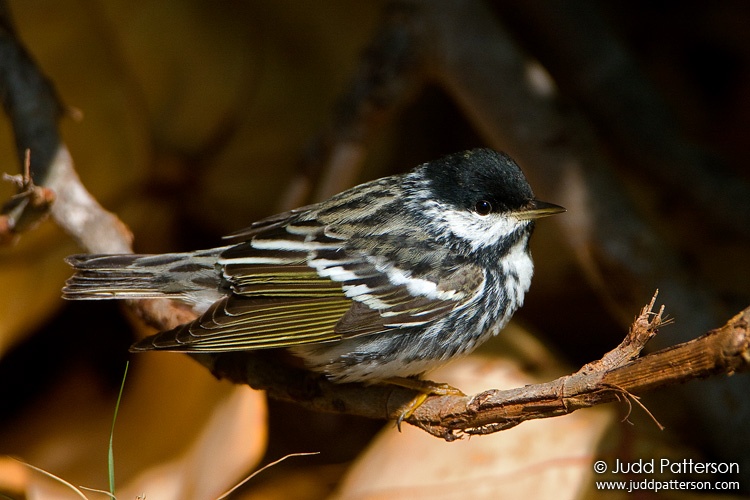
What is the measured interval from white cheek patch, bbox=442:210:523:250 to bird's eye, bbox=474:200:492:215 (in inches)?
0.4

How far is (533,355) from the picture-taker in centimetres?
317

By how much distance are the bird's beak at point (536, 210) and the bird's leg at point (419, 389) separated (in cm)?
50

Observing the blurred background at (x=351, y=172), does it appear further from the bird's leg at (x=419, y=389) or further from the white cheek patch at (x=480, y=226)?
the white cheek patch at (x=480, y=226)

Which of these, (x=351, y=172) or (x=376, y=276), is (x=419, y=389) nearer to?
(x=376, y=276)

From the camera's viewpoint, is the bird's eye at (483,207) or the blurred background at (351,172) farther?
the blurred background at (351,172)

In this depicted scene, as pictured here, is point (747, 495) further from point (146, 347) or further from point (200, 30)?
point (200, 30)

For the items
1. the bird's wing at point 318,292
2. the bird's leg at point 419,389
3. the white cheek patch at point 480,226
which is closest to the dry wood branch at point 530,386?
the bird's leg at point 419,389

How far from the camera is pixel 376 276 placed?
7.53 ft

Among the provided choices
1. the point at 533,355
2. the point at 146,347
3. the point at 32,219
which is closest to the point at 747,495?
the point at 533,355

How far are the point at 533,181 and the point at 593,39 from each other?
0.75 m

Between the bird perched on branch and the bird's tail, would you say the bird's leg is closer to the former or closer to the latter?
the bird perched on branch

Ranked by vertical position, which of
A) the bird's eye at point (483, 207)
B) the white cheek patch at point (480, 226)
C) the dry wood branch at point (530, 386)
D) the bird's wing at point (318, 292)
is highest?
A: the bird's eye at point (483, 207)

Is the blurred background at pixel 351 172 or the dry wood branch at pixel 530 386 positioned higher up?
the blurred background at pixel 351 172

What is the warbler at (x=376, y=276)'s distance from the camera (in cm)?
218
